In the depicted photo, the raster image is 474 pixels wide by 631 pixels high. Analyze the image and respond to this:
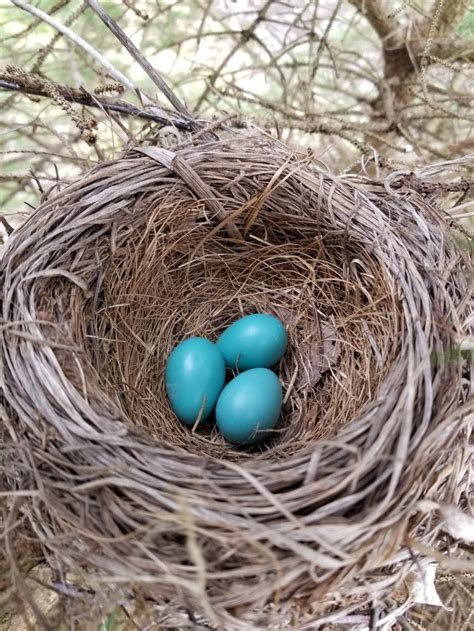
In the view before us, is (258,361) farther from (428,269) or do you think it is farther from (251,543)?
(251,543)

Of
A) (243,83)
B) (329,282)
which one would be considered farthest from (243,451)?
(243,83)

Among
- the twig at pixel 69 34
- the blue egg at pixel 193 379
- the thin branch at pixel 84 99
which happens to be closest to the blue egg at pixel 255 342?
the blue egg at pixel 193 379

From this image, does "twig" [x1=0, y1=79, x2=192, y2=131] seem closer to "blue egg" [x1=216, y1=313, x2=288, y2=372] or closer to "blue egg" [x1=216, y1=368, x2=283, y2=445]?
"blue egg" [x1=216, y1=313, x2=288, y2=372]

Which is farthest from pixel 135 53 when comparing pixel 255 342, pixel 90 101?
pixel 255 342

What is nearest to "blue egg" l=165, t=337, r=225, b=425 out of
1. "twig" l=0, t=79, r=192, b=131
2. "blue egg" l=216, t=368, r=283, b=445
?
"blue egg" l=216, t=368, r=283, b=445

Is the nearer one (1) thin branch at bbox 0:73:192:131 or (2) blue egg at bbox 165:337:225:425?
(1) thin branch at bbox 0:73:192:131

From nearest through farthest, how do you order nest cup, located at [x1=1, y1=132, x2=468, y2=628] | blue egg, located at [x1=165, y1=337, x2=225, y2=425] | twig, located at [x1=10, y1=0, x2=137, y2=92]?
nest cup, located at [x1=1, y1=132, x2=468, y2=628], twig, located at [x1=10, y1=0, x2=137, y2=92], blue egg, located at [x1=165, y1=337, x2=225, y2=425]

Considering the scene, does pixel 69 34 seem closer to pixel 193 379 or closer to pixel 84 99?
pixel 84 99
